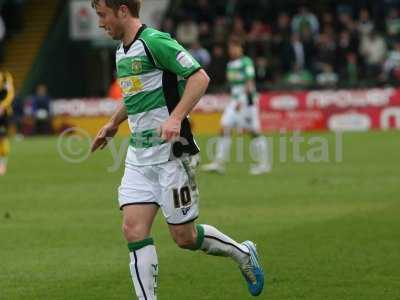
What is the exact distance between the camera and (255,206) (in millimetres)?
15938

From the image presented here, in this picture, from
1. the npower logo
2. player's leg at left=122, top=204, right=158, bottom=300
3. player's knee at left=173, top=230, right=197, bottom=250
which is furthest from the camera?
the npower logo

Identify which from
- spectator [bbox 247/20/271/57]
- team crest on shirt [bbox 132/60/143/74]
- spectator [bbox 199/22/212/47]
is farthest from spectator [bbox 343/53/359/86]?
team crest on shirt [bbox 132/60/143/74]

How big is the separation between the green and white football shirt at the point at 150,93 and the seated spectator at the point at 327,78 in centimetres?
2698

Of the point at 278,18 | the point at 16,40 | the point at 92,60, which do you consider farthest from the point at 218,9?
the point at 16,40

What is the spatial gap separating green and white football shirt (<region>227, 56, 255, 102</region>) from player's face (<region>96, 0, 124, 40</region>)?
14.5 meters

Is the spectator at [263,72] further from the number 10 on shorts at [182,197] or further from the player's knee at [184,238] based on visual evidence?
the number 10 on shorts at [182,197]

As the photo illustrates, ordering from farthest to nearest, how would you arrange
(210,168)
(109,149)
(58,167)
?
(109,149), (58,167), (210,168)

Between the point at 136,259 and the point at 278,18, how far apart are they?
104ft

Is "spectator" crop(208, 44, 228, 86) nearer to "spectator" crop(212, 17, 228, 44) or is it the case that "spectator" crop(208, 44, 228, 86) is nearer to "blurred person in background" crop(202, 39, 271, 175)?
"spectator" crop(212, 17, 228, 44)

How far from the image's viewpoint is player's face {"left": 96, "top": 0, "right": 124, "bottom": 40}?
302 inches

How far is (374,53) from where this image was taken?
36.0m

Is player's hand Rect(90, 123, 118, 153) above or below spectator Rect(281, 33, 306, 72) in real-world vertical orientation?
above

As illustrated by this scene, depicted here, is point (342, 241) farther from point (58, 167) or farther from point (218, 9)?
point (218, 9)

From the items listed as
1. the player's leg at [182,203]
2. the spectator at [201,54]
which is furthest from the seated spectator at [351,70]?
the player's leg at [182,203]
